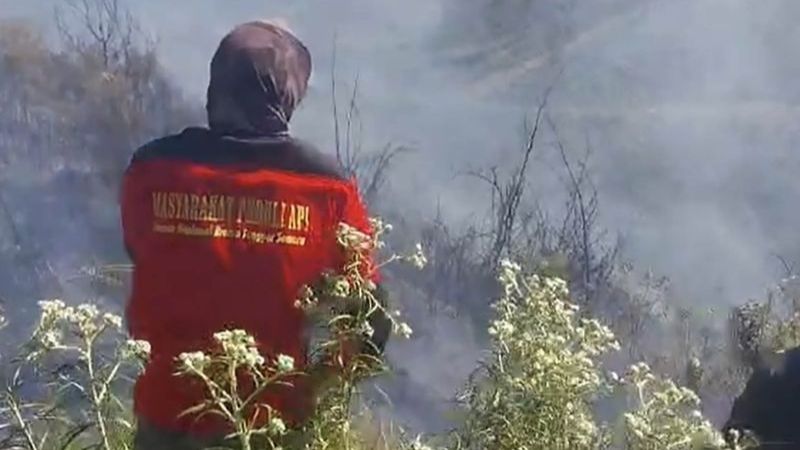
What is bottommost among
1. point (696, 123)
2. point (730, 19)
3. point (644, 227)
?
point (644, 227)

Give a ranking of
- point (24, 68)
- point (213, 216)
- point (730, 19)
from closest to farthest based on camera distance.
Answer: point (213, 216), point (24, 68), point (730, 19)

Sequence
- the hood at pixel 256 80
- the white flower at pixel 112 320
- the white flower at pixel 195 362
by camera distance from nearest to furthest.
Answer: the white flower at pixel 195 362 → the white flower at pixel 112 320 → the hood at pixel 256 80

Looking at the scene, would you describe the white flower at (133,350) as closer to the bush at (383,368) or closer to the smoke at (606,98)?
the bush at (383,368)

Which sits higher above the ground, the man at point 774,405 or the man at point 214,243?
the man at point 214,243

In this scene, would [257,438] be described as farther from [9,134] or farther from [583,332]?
[9,134]

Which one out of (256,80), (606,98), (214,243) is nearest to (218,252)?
(214,243)

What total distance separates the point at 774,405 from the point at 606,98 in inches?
201

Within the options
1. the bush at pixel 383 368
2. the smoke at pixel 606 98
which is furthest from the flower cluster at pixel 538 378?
the smoke at pixel 606 98

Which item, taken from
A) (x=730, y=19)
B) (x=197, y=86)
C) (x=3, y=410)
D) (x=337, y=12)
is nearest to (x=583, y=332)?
(x=3, y=410)

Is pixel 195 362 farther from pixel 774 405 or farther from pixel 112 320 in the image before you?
pixel 774 405

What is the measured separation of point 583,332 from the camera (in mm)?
1436

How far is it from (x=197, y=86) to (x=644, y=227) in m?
2.03

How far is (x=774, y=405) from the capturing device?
206cm

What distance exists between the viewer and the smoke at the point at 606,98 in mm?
6539
